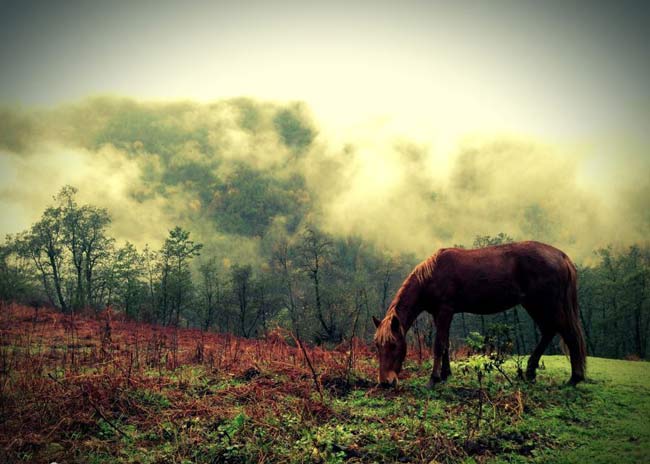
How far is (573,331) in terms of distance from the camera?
23.4 feet

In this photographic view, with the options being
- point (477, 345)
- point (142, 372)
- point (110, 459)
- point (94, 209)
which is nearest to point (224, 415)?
point (110, 459)

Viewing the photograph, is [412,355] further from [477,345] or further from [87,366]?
[87,366]

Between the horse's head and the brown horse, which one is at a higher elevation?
the brown horse

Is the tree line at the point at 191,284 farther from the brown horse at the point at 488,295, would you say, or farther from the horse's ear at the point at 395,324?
the horse's ear at the point at 395,324

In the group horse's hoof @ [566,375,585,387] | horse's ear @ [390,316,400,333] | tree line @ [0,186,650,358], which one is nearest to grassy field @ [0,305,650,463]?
horse's hoof @ [566,375,585,387]

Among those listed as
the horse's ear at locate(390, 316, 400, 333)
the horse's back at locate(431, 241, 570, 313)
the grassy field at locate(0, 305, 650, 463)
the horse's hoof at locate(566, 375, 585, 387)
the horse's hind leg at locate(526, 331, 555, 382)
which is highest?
the horse's back at locate(431, 241, 570, 313)

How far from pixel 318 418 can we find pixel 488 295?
173 inches

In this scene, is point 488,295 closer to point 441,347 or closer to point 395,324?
point 441,347

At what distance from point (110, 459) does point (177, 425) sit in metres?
0.95

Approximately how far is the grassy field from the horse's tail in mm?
440

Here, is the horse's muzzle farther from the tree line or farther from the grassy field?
the tree line

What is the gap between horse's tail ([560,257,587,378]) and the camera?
7.01 metres

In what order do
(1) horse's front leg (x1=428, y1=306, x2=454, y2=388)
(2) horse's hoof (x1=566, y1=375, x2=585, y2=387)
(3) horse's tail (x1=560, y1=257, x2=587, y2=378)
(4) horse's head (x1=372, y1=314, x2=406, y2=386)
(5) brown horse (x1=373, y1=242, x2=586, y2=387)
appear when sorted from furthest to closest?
1. (1) horse's front leg (x1=428, y1=306, x2=454, y2=388)
2. (5) brown horse (x1=373, y1=242, x2=586, y2=387)
3. (4) horse's head (x1=372, y1=314, x2=406, y2=386)
4. (3) horse's tail (x1=560, y1=257, x2=587, y2=378)
5. (2) horse's hoof (x1=566, y1=375, x2=585, y2=387)

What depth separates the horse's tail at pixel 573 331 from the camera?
701 cm
